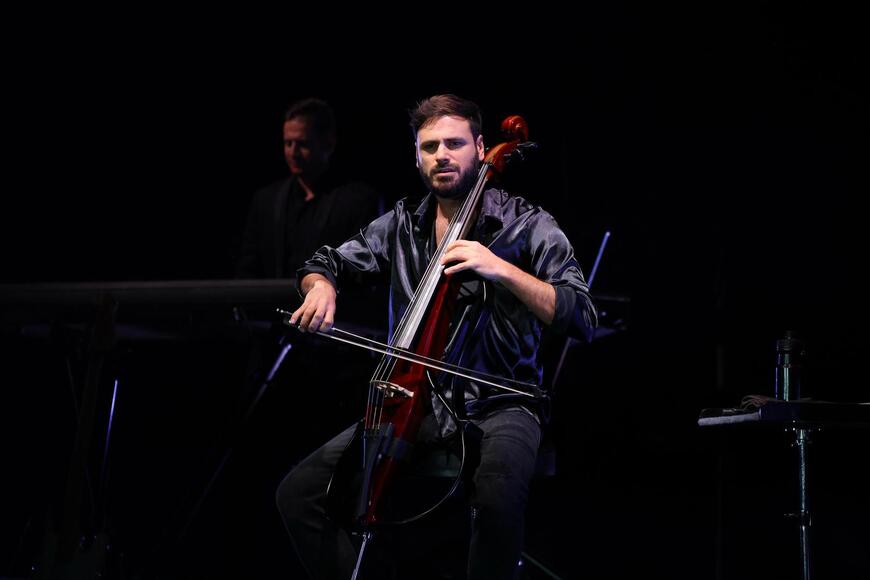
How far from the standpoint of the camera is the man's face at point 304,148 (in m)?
3.82

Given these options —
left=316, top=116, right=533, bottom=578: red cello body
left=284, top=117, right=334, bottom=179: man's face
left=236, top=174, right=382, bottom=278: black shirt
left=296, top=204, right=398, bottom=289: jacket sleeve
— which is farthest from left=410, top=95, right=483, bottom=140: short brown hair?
left=284, top=117, right=334, bottom=179: man's face

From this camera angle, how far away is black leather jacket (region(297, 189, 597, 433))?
2293 mm

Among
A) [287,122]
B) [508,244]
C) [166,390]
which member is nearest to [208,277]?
[166,390]

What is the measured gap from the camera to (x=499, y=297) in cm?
241

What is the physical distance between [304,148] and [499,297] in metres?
1.70

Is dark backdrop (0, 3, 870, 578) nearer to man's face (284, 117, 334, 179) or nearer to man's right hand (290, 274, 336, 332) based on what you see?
man's face (284, 117, 334, 179)

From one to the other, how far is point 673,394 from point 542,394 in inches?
70.0

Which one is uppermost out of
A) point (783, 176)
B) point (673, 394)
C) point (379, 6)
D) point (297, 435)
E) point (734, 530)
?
point (379, 6)

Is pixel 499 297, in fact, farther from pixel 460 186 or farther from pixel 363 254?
pixel 363 254

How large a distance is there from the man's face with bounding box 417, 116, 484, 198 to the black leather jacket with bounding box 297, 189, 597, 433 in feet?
0.28

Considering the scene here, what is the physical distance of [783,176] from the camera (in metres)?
3.96

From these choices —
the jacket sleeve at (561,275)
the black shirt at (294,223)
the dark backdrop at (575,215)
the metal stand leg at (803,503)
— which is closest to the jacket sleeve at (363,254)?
the jacket sleeve at (561,275)

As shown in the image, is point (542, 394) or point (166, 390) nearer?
point (542, 394)

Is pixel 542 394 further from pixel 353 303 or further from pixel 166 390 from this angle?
pixel 166 390
